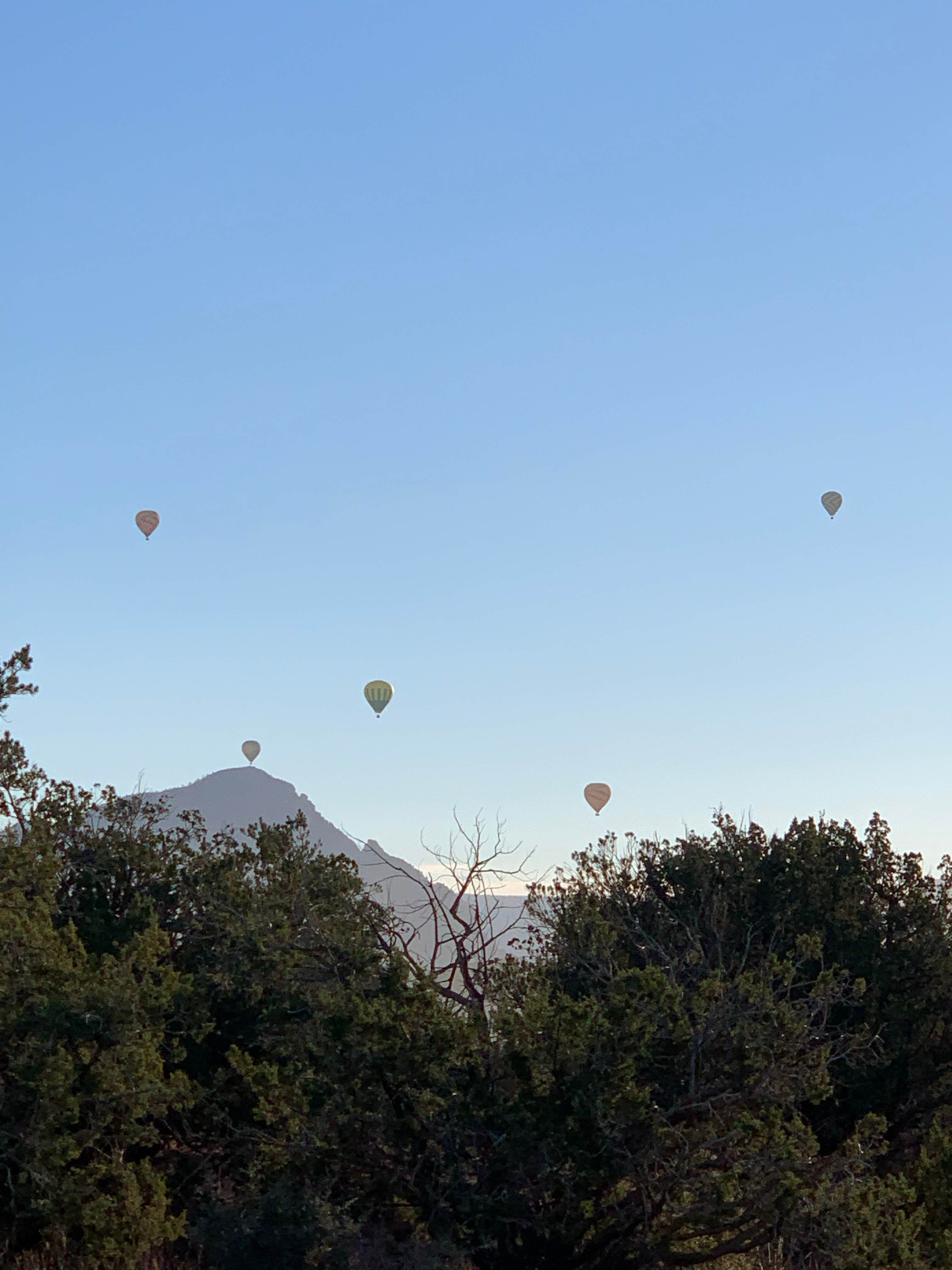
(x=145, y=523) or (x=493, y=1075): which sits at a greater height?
(x=145, y=523)

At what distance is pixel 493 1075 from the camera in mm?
14281

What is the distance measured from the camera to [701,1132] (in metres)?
13.7

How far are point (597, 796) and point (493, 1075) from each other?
39.5m

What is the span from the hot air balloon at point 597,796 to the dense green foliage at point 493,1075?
28118 mm

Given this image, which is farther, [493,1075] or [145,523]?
[145,523]

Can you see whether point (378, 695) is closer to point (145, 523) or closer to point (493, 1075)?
point (145, 523)

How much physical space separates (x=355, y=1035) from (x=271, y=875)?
10.4 metres

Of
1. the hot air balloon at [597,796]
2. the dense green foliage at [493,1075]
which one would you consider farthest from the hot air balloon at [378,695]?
the dense green foliage at [493,1075]

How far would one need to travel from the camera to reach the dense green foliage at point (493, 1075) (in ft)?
44.4

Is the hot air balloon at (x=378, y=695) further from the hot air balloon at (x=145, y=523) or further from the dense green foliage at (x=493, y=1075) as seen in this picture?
the dense green foliage at (x=493, y=1075)

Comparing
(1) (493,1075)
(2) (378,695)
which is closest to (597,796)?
(2) (378,695)

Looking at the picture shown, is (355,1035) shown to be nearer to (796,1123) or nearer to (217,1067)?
(796,1123)

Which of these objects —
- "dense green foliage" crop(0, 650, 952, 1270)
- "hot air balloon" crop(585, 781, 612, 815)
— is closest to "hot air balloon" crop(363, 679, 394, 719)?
"hot air balloon" crop(585, 781, 612, 815)

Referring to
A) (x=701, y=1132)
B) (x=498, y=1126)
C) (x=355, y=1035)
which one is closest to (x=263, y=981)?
(x=355, y=1035)
